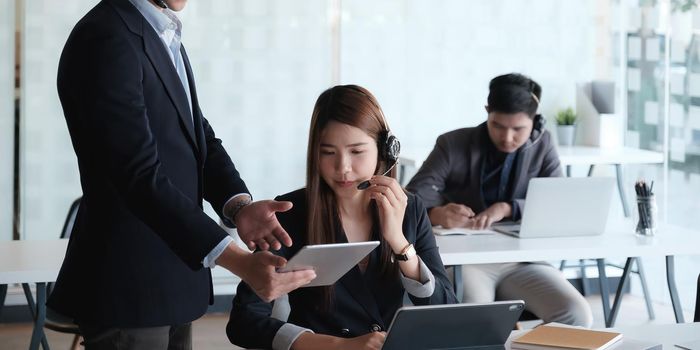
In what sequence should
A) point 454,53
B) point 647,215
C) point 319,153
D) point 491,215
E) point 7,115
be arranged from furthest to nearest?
1. point 454,53
2. point 7,115
3. point 491,215
4. point 647,215
5. point 319,153

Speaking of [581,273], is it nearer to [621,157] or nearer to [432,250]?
[621,157]

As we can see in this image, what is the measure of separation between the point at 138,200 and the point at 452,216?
2103 mm

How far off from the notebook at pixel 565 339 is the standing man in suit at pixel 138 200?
0.51m

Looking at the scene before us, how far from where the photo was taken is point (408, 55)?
572 centimetres

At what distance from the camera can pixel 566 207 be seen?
363 cm

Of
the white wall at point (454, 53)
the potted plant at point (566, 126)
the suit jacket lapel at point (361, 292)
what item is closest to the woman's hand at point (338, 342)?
the suit jacket lapel at point (361, 292)

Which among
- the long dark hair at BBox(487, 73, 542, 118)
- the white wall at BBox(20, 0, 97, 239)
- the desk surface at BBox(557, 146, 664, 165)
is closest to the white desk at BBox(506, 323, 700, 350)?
the long dark hair at BBox(487, 73, 542, 118)

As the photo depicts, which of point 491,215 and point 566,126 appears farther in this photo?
point 566,126

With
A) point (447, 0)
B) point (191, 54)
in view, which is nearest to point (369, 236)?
point (191, 54)

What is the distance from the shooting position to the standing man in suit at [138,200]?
1858 mm

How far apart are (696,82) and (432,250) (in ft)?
10.9

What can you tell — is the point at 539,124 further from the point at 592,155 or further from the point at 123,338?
the point at 123,338

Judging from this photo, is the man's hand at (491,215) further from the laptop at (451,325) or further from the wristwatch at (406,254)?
the laptop at (451,325)

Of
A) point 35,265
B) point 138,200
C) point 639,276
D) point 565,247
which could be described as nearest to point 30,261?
point 35,265
